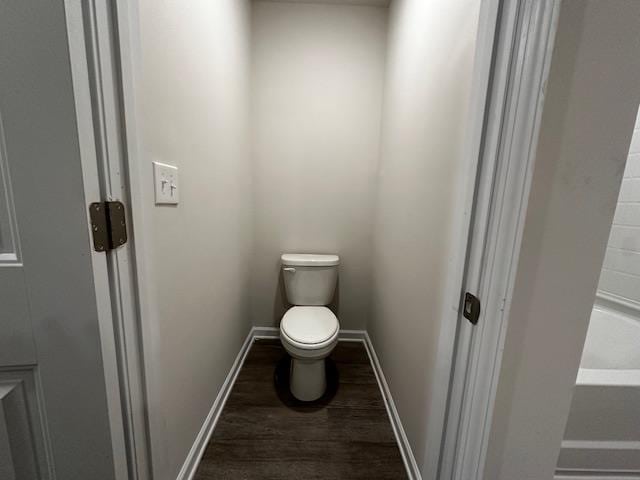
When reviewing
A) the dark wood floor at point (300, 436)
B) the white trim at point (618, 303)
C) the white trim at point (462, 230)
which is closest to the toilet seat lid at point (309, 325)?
the dark wood floor at point (300, 436)

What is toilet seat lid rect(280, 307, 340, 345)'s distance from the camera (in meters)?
1.26

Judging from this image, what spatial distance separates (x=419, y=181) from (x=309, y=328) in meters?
0.92

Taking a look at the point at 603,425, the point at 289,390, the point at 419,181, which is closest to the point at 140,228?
the point at 419,181

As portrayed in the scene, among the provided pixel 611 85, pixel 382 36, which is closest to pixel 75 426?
pixel 611 85

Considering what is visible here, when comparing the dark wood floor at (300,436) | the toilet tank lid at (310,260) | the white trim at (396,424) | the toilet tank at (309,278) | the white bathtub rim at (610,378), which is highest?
the toilet tank lid at (310,260)

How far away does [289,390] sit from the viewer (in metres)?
1.42

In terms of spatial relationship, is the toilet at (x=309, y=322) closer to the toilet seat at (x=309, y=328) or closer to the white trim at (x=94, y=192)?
the toilet seat at (x=309, y=328)

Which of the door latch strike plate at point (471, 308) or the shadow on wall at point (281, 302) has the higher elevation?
the door latch strike plate at point (471, 308)

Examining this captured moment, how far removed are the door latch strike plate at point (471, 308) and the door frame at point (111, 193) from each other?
76 centimetres

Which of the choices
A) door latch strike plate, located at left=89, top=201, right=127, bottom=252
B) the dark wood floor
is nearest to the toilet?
the dark wood floor

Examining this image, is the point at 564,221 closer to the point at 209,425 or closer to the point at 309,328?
the point at 309,328

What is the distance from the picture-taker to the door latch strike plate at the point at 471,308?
0.53 metres

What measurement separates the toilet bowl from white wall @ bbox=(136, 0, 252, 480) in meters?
0.36

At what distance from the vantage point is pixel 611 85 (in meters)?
0.42
